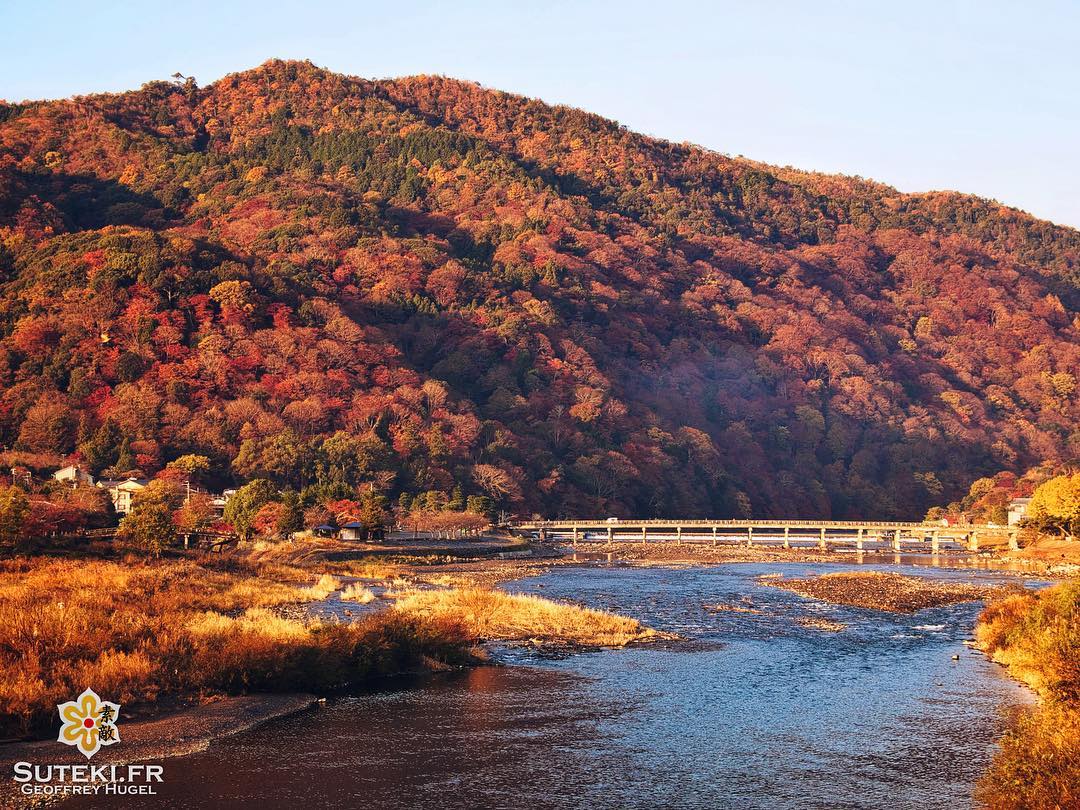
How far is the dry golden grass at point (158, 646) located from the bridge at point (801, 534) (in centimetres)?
7860

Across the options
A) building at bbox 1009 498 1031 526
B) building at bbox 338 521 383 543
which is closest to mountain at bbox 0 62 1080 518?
building at bbox 338 521 383 543

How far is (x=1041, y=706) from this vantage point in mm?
24312

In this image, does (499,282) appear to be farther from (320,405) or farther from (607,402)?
(320,405)

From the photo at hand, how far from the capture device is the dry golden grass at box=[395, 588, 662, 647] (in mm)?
35250

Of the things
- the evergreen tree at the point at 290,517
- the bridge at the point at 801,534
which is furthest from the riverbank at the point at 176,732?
the bridge at the point at 801,534

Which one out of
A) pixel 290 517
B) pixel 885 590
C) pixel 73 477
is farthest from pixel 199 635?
pixel 73 477

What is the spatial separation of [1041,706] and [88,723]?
21.2m

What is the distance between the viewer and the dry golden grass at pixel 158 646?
839 inches

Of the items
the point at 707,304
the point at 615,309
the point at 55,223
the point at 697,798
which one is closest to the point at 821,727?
the point at 697,798

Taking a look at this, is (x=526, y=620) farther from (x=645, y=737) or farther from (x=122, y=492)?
(x=122, y=492)

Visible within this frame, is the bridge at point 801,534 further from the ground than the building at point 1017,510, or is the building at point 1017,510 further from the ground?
the building at point 1017,510

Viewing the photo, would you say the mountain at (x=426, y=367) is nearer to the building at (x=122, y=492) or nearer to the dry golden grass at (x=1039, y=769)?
the building at (x=122, y=492)

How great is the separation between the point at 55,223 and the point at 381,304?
46481mm

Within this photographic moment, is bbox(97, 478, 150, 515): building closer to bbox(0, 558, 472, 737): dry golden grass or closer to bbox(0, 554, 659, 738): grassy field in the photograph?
bbox(0, 554, 659, 738): grassy field
